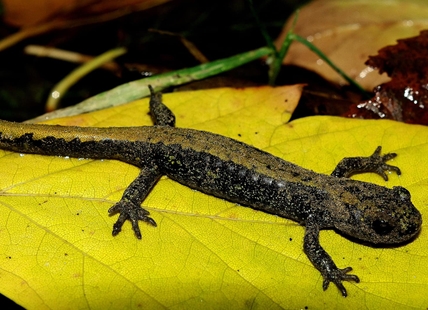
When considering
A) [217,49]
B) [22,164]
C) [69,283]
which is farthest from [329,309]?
[217,49]

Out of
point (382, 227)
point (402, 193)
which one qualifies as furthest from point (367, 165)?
point (382, 227)

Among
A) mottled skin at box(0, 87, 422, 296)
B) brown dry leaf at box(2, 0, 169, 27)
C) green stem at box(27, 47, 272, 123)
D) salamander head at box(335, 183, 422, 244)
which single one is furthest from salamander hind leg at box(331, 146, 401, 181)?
brown dry leaf at box(2, 0, 169, 27)

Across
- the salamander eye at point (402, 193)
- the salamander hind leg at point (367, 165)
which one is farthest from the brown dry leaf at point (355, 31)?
the salamander eye at point (402, 193)

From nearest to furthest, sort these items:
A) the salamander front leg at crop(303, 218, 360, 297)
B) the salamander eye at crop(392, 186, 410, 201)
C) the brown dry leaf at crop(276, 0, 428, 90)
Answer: the salamander front leg at crop(303, 218, 360, 297), the salamander eye at crop(392, 186, 410, 201), the brown dry leaf at crop(276, 0, 428, 90)

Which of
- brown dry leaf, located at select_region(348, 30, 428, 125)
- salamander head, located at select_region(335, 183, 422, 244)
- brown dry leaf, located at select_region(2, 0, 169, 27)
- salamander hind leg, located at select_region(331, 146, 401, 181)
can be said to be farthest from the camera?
brown dry leaf, located at select_region(2, 0, 169, 27)

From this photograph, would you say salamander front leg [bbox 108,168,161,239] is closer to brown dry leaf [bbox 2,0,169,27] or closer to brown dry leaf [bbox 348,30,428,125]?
brown dry leaf [bbox 348,30,428,125]

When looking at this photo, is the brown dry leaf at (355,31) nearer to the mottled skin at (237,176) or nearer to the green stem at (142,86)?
the green stem at (142,86)

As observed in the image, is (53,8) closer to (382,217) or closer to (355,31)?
(355,31)
